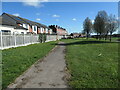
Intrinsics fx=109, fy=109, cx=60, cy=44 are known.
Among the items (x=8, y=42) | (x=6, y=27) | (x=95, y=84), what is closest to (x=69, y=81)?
(x=95, y=84)

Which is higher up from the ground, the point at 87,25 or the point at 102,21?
the point at 87,25

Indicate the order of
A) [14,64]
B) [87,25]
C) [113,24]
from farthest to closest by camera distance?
[87,25] < [113,24] < [14,64]

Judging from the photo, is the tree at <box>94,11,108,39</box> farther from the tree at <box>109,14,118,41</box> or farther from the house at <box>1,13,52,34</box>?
the house at <box>1,13,52,34</box>

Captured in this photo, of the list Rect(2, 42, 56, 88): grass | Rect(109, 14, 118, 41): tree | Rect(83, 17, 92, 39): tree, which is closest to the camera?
Rect(2, 42, 56, 88): grass

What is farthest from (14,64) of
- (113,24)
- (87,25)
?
(87,25)

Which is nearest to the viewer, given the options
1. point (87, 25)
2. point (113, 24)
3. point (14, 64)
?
point (14, 64)

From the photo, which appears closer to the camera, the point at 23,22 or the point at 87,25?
the point at 23,22

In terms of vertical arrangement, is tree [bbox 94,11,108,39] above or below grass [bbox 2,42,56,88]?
above

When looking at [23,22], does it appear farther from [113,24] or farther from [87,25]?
[87,25]

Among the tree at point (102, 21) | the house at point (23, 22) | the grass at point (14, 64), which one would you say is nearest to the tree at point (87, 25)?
the tree at point (102, 21)

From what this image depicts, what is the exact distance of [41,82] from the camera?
3.95m

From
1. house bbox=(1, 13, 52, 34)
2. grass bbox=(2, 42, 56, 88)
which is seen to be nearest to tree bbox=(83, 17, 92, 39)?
house bbox=(1, 13, 52, 34)

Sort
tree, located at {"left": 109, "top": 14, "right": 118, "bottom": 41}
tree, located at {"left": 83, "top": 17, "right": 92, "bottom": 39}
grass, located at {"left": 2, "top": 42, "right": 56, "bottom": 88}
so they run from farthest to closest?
tree, located at {"left": 83, "top": 17, "right": 92, "bottom": 39}
tree, located at {"left": 109, "top": 14, "right": 118, "bottom": 41}
grass, located at {"left": 2, "top": 42, "right": 56, "bottom": 88}

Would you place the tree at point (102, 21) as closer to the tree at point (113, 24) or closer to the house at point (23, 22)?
the tree at point (113, 24)
